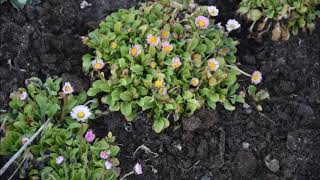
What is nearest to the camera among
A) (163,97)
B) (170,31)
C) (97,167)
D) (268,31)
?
(97,167)

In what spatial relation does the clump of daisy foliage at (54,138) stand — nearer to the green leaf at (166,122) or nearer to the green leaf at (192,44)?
the green leaf at (166,122)

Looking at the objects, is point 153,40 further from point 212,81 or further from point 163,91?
point 212,81

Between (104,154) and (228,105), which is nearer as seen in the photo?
(104,154)

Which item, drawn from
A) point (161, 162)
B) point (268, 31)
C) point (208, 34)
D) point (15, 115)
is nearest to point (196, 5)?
point (208, 34)

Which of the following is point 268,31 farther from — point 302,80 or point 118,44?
point 118,44

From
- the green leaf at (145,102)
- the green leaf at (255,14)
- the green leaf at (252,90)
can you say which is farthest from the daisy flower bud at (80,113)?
the green leaf at (255,14)

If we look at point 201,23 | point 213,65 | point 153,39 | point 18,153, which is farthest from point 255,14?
point 18,153

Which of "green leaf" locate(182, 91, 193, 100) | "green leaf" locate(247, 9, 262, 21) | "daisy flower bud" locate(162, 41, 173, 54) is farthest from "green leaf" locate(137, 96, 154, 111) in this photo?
"green leaf" locate(247, 9, 262, 21)
